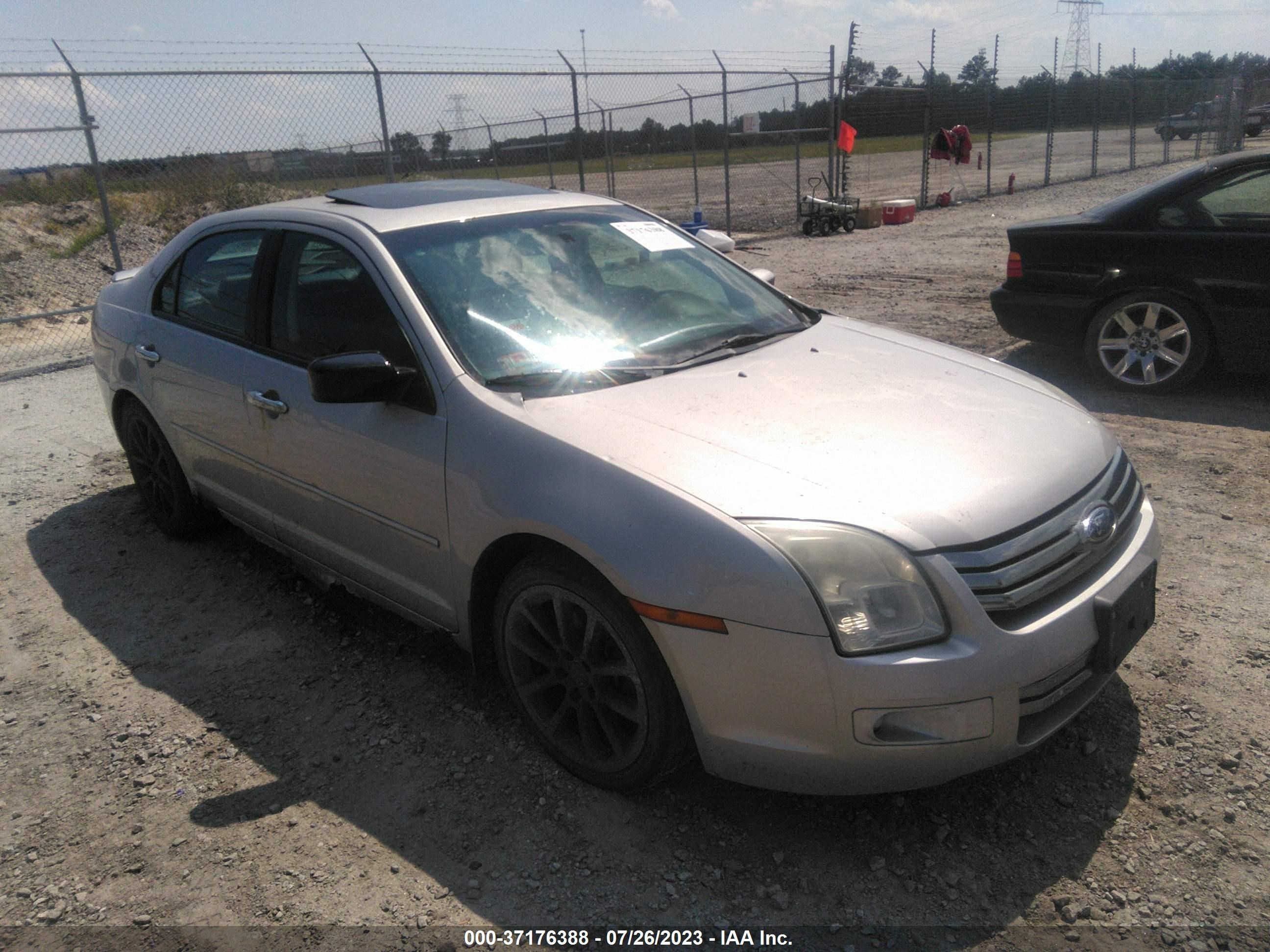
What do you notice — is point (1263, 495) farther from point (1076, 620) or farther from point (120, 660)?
point (120, 660)

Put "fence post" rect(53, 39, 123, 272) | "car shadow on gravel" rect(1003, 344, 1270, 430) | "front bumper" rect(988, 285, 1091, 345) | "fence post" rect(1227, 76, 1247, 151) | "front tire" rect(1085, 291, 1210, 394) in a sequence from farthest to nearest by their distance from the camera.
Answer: "fence post" rect(1227, 76, 1247, 151)
"fence post" rect(53, 39, 123, 272)
"front bumper" rect(988, 285, 1091, 345)
"front tire" rect(1085, 291, 1210, 394)
"car shadow on gravel" rect(1003, 344, 1270, 430)

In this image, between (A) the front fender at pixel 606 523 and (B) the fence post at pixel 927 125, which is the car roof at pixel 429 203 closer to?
(A) the front fender at pixel 606 523

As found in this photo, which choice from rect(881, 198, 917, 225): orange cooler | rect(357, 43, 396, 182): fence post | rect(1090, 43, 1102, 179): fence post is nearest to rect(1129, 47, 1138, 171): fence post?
rect(1090, 43, 1102, 179): fence post

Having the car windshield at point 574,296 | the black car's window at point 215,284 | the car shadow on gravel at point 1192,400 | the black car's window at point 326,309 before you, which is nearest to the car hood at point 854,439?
the car windshield at point 574,296

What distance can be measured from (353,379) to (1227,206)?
5526mm

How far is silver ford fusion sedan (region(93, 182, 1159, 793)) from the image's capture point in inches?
89.0

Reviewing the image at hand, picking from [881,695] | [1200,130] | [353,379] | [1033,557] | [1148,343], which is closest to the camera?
[881,695]

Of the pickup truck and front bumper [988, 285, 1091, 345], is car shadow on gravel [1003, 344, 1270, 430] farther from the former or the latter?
the pickup truck

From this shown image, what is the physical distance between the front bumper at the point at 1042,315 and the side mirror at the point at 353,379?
5075mm

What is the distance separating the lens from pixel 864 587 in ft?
7.34

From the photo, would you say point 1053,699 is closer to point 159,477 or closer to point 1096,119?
point 159,477

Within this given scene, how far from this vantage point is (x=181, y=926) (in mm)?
2408

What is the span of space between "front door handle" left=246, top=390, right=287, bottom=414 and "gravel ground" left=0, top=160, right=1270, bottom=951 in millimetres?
935

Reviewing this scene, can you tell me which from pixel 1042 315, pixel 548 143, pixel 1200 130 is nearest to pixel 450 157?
pixel 548 143
